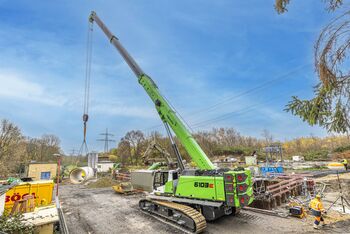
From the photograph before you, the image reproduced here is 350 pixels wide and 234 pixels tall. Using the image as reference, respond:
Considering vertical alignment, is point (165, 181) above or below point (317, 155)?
below

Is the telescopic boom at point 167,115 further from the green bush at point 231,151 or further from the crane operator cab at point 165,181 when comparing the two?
the green bush at point 231,151

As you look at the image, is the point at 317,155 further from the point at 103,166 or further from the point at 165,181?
the point at 165,181

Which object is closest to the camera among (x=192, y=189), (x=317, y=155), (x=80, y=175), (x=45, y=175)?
(x=192, y=189)

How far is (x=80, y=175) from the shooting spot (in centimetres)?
2369

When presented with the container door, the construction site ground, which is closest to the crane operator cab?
the construction site ground

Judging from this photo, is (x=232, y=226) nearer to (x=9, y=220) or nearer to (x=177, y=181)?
(x=177, y=181)

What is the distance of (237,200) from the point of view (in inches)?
277

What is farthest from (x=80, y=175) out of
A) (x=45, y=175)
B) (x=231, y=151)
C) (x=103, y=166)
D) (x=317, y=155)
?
(x=317, y=155)

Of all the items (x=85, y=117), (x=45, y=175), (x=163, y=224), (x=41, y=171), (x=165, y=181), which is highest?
(x=85, y=117)

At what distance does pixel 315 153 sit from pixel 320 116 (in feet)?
159

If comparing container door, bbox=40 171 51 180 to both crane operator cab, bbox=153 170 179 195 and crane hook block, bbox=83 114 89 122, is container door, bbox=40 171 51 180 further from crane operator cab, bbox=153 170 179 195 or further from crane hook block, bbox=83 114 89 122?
crane operator cab, bbox=153 170 179 195

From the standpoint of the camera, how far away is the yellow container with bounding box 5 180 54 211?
9.19m

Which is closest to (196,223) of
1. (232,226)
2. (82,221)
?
(232,226)

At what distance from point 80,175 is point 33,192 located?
1460 cm
